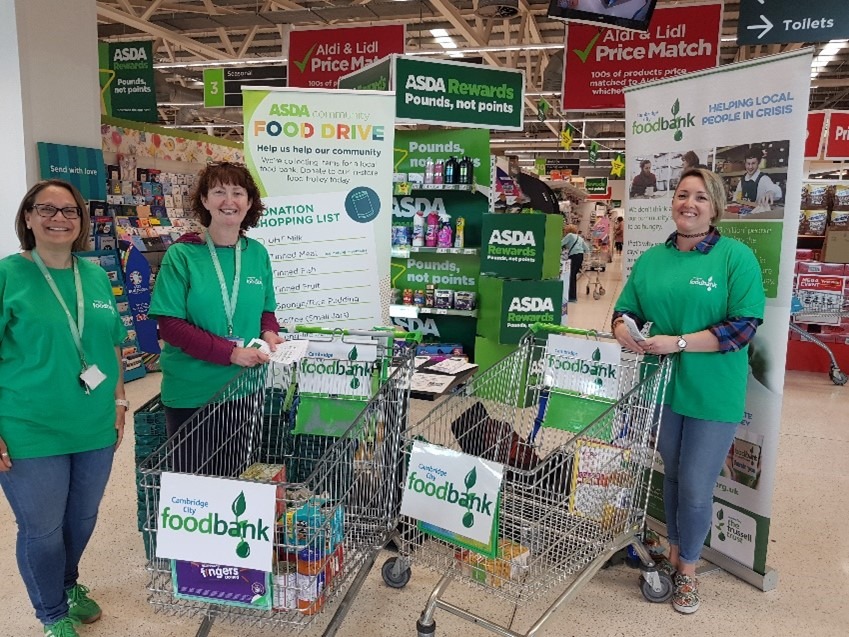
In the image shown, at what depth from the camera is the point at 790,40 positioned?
4949mm

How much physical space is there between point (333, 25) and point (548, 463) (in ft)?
25.7

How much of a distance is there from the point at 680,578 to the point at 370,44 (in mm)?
6956

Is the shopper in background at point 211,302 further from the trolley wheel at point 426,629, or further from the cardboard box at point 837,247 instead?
the cardboard box at point 837,247

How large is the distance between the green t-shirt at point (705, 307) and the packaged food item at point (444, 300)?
3.54 metres

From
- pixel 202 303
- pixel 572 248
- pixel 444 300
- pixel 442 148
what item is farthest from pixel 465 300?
pixel 572 248

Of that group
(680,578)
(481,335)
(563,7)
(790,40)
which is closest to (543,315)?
(481,335)

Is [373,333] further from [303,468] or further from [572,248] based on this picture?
[572,248]

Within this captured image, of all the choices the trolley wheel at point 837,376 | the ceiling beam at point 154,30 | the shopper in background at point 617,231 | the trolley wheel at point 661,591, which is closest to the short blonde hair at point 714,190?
the trolley wheel at point 661,591

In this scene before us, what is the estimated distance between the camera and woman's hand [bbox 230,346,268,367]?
217cm

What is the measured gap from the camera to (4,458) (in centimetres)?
209

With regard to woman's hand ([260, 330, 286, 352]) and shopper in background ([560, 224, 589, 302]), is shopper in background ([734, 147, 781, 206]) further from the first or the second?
shopper in background ([560, 224, 589, 302])

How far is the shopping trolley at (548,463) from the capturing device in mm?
2018

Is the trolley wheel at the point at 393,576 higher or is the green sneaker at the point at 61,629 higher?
the green sneaker at the point at 61,629

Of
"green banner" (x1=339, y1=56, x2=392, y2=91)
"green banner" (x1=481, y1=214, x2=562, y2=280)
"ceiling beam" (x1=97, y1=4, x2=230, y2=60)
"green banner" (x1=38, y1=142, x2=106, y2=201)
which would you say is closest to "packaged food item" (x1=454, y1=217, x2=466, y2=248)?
"green banner" (x1=481, y1=214, x2=562, y2=280)
